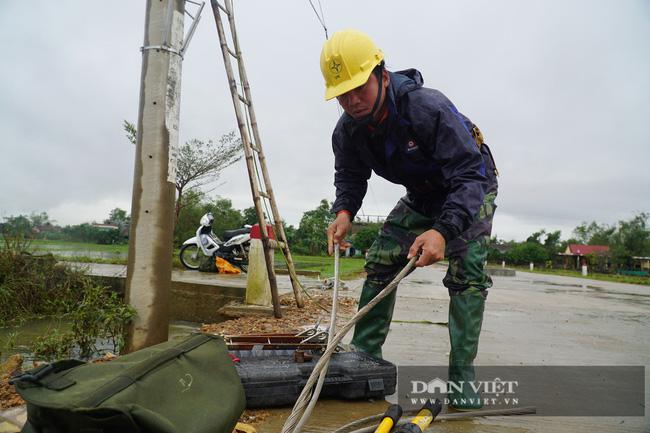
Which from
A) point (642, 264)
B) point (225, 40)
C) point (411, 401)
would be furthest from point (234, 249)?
point (642, 264)

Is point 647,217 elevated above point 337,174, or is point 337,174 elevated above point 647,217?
point 647,217

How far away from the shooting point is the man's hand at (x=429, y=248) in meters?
1.90

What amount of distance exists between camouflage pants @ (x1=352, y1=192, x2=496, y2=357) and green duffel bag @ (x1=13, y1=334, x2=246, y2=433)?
1304 mm

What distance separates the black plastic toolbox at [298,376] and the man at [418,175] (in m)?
0.34

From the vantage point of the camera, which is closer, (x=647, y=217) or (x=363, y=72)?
(x=363, y=72)

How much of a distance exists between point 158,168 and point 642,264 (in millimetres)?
91002

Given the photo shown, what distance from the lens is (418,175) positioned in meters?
2.40

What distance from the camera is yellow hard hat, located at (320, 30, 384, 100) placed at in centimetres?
214

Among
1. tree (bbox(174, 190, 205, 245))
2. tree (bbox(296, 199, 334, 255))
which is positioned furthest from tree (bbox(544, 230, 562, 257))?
tree (bbox(174, 190, 205, 245))

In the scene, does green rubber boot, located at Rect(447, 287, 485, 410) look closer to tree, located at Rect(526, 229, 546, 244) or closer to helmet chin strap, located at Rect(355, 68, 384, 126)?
helmet chin strap, located at Rect(355, 68, 384, 126)

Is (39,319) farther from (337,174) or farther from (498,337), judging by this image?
(498,337)

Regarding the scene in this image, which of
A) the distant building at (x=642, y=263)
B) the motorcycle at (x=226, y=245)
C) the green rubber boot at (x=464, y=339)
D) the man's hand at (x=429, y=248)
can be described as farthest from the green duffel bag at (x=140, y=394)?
the distant building at (x=642, y=263)

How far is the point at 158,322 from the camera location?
116 inches

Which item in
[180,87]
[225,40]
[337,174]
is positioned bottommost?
[337,174]
